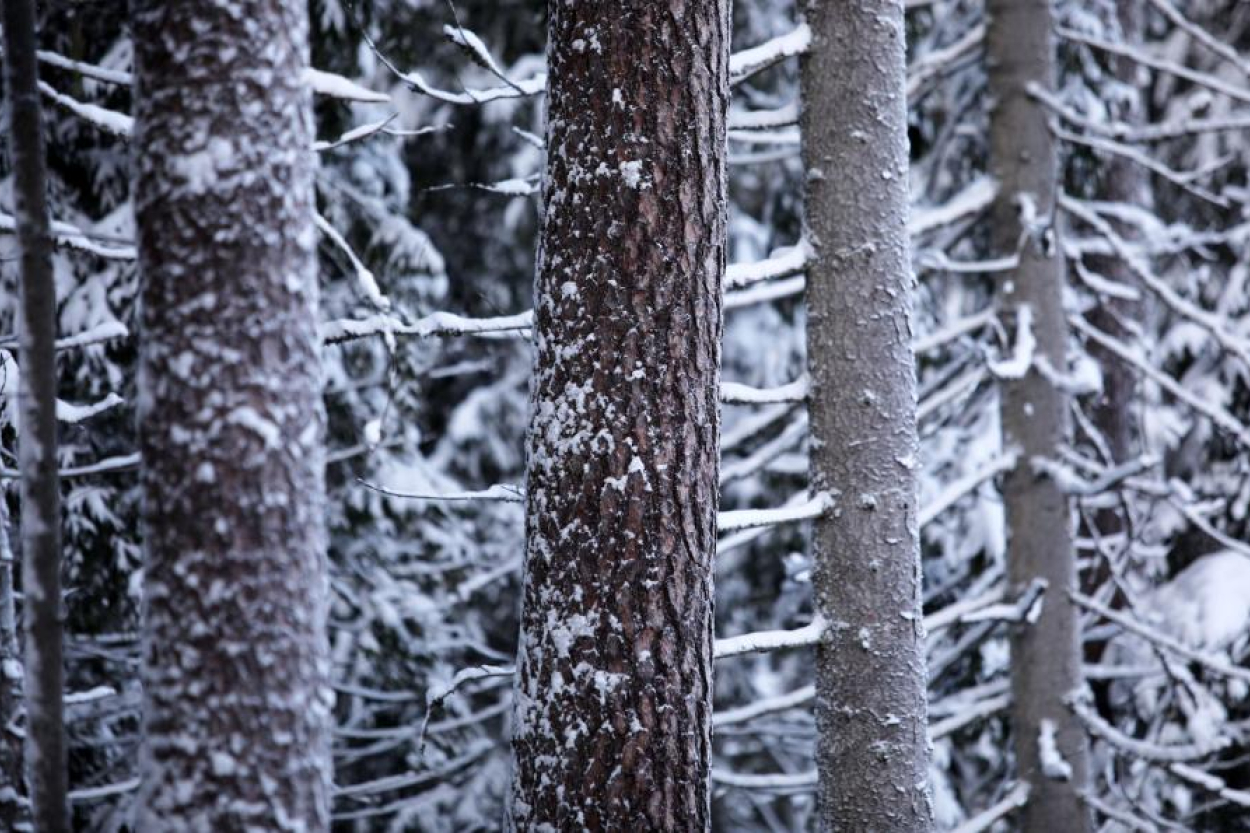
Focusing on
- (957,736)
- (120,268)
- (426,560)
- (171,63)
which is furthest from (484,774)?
(171,63)

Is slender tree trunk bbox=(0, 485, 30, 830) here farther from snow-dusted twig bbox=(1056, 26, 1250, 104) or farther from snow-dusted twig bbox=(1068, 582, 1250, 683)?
snow-dusted twig bbox=(1056, 26, 1250, 104)

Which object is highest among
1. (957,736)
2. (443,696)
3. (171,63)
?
(171,63)

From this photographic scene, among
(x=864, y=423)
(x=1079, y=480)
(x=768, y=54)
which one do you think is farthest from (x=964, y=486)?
(x=768, y=54)

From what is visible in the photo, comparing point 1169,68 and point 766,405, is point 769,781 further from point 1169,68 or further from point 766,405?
point 1169,68

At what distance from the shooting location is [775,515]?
13.1 ft

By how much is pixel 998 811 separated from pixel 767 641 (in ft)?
7.84

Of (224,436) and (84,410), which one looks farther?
(84,410)

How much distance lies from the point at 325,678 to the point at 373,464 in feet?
15.1

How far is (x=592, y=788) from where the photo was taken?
10.1ft

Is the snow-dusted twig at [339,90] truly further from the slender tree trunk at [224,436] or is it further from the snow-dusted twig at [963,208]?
the snow-dusted twig at [963,208]

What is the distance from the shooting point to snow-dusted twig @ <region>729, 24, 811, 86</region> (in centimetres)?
412

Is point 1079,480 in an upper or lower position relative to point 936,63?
lower

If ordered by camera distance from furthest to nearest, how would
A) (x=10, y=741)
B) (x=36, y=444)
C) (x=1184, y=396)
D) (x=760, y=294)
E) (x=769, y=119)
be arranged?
(x=1184, y=396) < (x=760, y=294) < (x=769, y=119) < (x=10, y=741) < (x=36, y=444)

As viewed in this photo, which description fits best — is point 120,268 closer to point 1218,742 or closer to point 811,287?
point 811,287
